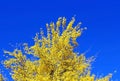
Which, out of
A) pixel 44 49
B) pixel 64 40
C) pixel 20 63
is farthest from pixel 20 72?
pixel 64 40

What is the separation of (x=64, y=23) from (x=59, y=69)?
255cm

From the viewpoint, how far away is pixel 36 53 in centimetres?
1386

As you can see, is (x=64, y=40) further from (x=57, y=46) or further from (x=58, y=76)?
(x=58, y=76)

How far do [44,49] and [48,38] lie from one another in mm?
727

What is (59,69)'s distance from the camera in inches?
515

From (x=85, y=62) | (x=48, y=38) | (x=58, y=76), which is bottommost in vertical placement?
(x=58, y=76)

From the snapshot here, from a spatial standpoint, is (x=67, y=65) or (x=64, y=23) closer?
→ (x=67, y=65)

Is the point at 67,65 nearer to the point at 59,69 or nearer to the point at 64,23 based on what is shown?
the point at 59,69

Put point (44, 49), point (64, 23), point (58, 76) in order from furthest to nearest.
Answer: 1. point (64, 23)
2. point (44, 49)
3. point (58, 76)

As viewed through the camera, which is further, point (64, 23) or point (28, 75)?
point (64, 23)

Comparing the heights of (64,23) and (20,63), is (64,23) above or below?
above

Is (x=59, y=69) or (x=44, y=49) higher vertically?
(x=44, y=49)

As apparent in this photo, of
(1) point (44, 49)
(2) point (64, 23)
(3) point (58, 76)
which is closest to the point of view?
(3) point (58, 76)

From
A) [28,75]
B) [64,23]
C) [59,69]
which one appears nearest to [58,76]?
[59,69]
